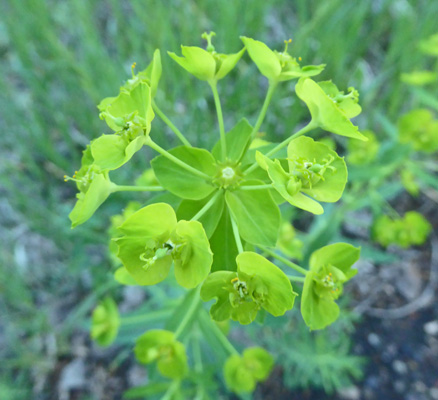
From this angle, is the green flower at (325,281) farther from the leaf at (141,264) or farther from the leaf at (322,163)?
the leaf at (141,264)

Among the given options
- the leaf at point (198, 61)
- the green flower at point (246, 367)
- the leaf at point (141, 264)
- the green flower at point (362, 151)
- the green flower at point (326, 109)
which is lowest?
the green flower at point (246, 367)

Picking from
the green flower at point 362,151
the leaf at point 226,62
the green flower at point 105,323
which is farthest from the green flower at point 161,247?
the green flower at point 362,151

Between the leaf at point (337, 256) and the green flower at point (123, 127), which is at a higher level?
the green flower at point (123, 127)

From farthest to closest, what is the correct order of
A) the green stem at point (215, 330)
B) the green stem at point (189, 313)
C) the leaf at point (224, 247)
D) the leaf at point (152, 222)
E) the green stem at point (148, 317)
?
1. the green stem at point (148, 317)
2. the green stem at point (215, 330)
3. the green stem at point (189, 313)
4. the leaf at point (224, 247)
5. the leaf at point (152, 222)

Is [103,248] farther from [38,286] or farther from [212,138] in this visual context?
[212,138]

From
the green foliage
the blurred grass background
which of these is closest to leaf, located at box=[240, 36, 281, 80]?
the blurred grass background

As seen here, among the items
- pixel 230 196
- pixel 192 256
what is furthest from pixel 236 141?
pixel 192 256

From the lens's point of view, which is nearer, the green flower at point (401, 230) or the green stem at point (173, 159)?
the green stem at point (173, 159)

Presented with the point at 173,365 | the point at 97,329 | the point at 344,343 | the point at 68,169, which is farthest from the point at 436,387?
the point at 68,169
